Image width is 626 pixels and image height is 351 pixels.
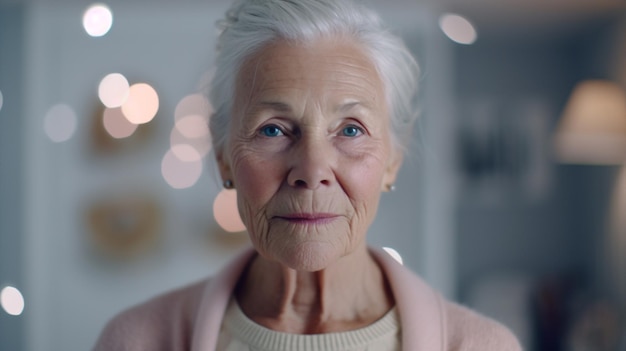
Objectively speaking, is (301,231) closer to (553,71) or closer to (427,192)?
(427,192)

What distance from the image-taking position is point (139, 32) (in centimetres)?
252

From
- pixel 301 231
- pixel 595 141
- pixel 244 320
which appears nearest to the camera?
pixel 301 231

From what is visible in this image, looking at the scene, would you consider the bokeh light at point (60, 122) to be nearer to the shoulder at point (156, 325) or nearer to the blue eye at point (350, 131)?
the shoulder at point (156, 325)

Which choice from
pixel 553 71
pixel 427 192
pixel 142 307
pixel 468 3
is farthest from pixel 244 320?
pixel 553 71

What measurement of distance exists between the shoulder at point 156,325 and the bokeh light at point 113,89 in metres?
1.64

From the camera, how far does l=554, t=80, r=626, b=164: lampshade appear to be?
2.62 m

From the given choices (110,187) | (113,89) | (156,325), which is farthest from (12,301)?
(156,325)

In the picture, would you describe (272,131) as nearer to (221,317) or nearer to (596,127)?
(221,317)

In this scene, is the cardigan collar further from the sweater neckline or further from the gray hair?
the gray hair

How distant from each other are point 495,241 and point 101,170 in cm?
201

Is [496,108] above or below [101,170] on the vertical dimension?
above

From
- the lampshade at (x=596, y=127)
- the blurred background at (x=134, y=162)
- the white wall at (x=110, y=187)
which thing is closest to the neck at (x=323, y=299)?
the blurred background at (x=134, y=162)

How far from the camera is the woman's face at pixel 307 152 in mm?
826

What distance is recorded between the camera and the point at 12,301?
248 centimetres
